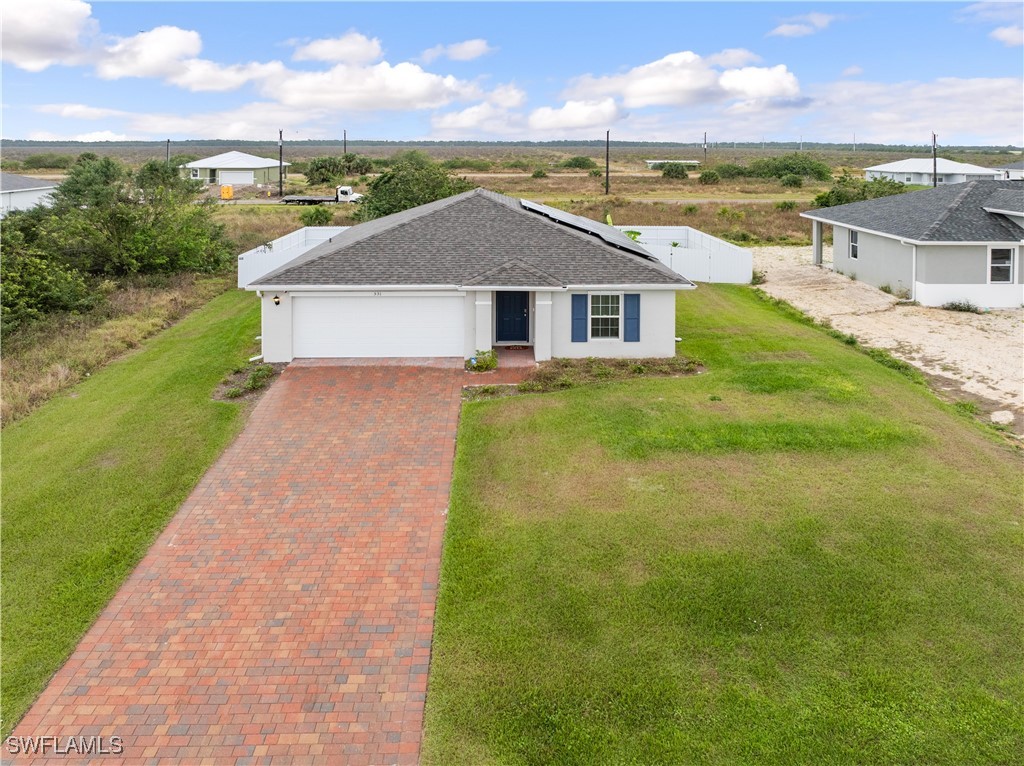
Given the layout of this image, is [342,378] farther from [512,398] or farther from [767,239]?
[767,239]

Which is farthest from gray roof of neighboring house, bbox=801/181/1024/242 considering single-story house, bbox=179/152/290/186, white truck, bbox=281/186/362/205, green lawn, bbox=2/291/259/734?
single-story house, bbox=179/152/290/186

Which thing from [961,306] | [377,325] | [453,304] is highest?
[453,304]

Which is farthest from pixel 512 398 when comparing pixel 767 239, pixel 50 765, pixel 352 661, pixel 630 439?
pixel 767 239

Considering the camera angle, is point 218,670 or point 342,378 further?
point 342,378

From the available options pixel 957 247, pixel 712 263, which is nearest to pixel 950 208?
pixel 957 247

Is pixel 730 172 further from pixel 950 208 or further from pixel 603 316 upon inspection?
pixel 603 316

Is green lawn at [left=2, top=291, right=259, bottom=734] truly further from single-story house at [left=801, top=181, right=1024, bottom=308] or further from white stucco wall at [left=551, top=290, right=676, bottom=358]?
single-story house at [left=801, top=181, right=1024, bottom=308]
